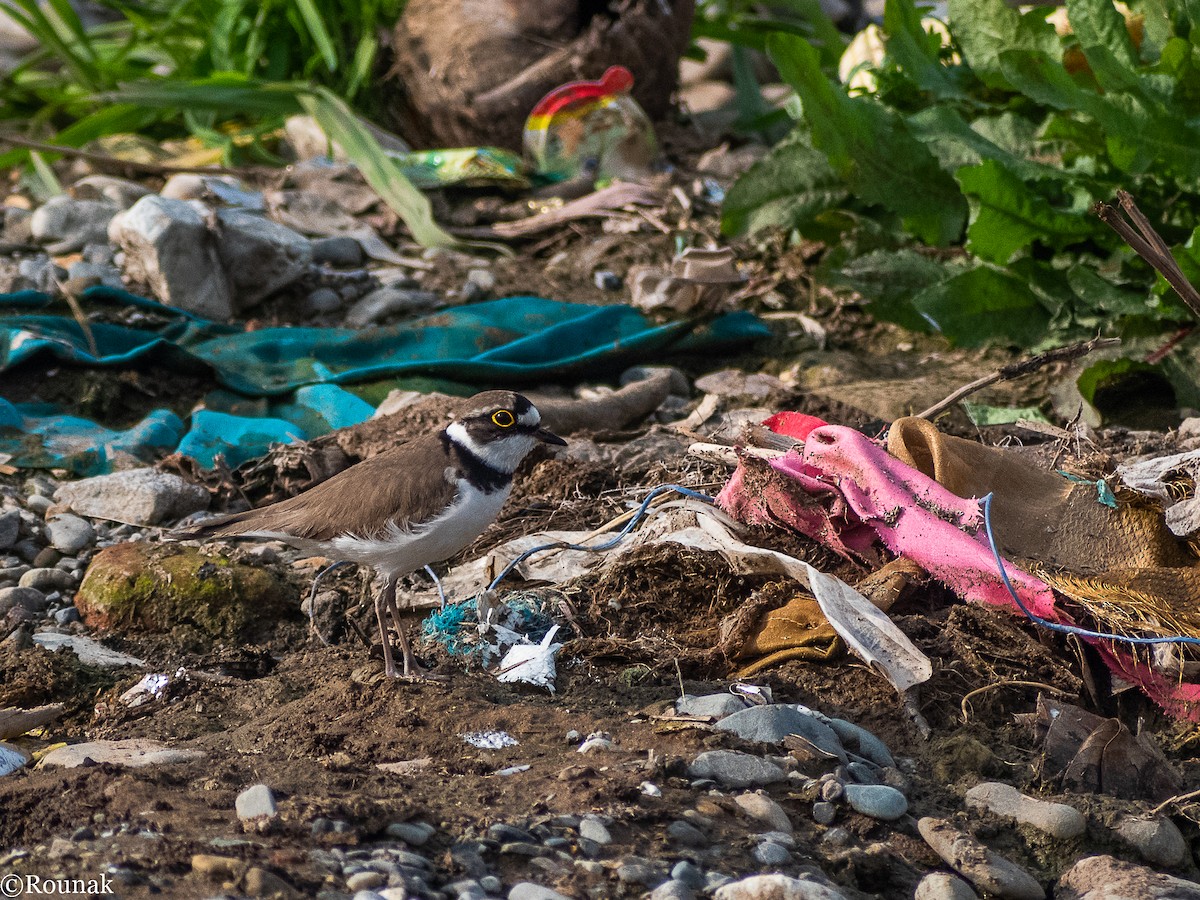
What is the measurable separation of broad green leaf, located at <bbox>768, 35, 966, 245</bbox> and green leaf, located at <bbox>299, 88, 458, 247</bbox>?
7.80ft

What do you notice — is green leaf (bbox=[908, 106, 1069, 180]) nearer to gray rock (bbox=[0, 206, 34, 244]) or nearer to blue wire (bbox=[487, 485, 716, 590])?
blue wire (bbox=[487, 485, 716, 590])

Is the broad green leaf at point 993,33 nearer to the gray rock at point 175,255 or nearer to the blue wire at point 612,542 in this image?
the blue wire at point 612,542

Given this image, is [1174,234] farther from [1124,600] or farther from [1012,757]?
[1012,757]

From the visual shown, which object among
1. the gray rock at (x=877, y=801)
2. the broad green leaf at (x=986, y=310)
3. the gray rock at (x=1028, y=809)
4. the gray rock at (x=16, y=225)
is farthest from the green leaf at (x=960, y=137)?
the gray rock at (x=16, y=225)

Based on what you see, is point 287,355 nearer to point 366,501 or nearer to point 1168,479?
point 366,501

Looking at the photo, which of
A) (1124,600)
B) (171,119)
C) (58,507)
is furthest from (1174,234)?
(171,119)

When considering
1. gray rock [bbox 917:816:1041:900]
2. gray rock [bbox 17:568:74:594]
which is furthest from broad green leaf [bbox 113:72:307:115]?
gray rock [bbox 917:816:1041:900]

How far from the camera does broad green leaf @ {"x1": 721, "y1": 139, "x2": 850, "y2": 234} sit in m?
6.64

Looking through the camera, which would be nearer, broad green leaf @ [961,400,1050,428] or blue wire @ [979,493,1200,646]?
blue wire @ [979,493,1200,646]

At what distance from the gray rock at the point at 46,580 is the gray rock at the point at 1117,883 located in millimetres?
3461

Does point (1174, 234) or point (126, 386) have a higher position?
point (1174, 234)

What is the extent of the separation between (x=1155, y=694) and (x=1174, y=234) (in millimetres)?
3051

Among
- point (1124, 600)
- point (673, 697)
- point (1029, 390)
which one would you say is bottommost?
point (1029, 390)

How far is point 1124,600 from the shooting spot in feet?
11.2
